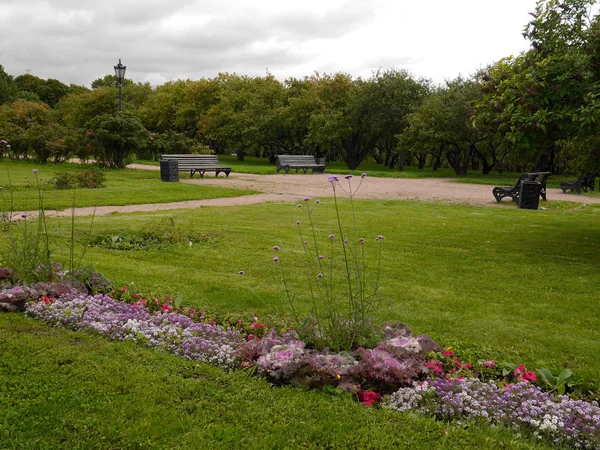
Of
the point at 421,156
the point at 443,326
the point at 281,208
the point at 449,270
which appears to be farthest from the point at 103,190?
the point at 421,156

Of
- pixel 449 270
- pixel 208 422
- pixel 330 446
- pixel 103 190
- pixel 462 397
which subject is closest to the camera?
pixel 330 446

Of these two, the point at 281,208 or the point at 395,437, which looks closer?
the point at 395,437

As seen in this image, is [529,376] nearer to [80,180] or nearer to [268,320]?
[268,320]

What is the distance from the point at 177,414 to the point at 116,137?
23385 mm

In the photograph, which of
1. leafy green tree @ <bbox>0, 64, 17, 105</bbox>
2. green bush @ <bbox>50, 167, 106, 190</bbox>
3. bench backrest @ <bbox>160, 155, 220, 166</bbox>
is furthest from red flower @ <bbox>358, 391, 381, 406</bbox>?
leafy green tree @ <bbox>0, 64, 17, 105</bbox>

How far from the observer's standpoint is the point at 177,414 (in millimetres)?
3016

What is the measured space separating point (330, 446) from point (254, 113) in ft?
137

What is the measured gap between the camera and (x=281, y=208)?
12922 millimetres

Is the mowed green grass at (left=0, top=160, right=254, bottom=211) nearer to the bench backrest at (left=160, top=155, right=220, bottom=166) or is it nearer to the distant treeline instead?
the distant treeline

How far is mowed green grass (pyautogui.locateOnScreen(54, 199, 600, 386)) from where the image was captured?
4582 millimetres

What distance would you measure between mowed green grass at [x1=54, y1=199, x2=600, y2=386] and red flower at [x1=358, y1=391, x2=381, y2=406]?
3.75 ft

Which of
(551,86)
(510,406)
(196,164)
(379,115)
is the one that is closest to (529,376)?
(510,406)

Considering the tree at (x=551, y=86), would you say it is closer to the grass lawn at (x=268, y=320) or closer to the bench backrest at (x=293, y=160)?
the grass lawn at (x=268, y=320)

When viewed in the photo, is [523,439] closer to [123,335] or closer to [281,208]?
[123,335]
